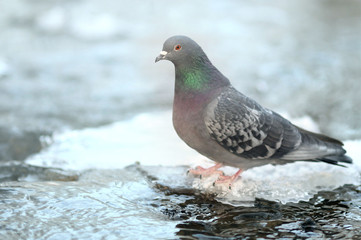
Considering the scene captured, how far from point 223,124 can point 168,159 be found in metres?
1.49

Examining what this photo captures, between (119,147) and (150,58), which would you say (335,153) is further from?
(150,58)

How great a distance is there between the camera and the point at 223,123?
4.62 meters

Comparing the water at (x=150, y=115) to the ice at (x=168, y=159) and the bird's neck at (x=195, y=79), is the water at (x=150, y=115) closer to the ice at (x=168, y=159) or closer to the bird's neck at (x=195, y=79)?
the ice at (x=168, y=159)

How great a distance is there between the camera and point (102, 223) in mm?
3986

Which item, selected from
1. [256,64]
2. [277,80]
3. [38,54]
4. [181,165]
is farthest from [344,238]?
[38,54]

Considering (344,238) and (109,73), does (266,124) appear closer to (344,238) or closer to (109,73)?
(344,238)

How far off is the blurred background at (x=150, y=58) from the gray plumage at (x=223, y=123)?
196 cm

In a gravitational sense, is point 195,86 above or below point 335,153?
above

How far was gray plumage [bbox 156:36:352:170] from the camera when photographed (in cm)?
463

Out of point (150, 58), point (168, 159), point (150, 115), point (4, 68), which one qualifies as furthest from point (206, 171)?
point (4, 68)

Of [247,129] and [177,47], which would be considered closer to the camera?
[177,47]

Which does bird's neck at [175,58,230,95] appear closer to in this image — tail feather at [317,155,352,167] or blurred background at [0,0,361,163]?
tail feather at [317,155,352,167]

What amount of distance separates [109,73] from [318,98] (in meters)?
3.47

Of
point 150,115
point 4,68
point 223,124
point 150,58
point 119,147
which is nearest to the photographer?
point 223,124
